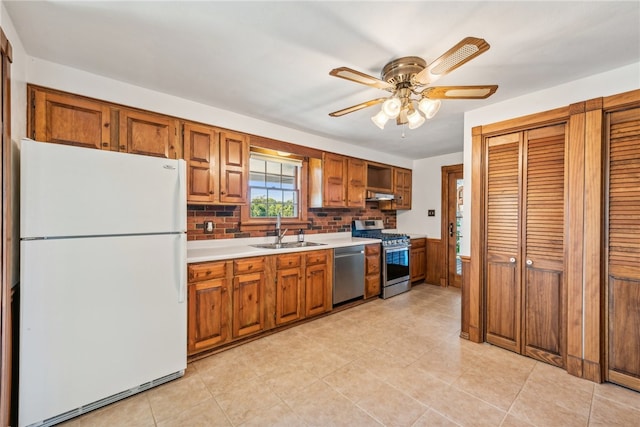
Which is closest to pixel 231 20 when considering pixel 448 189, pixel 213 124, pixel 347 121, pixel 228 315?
pixel 213 124

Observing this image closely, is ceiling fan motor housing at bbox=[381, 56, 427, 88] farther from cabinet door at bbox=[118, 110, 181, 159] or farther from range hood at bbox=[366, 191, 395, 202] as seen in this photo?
range hood at bbox=[366, 191, 395, 202]

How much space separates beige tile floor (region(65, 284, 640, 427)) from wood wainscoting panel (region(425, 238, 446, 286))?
2138 millimetres

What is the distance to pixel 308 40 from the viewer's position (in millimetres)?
1696

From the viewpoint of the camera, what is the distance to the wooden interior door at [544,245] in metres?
2.28

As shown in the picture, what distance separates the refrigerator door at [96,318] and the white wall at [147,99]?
4.08 feet

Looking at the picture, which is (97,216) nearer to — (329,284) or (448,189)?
(329,284)

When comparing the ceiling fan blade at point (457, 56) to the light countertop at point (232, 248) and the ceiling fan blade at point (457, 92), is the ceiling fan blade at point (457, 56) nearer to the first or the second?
the ceiling fan blade at point (457, 92)

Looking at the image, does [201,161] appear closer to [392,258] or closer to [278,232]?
[278,232]

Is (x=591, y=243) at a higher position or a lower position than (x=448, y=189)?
lower

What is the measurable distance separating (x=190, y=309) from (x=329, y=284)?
164 centimetres

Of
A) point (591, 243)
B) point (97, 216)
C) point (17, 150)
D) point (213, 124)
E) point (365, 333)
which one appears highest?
point (213, 124)

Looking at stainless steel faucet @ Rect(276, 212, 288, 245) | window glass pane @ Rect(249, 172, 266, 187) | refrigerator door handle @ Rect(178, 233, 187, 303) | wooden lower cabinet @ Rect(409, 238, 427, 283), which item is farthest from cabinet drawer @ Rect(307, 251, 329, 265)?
wooden lower cabinet @ Rect(409, 238, 427, 283)

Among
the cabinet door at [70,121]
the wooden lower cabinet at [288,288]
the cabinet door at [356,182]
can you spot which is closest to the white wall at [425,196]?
the cabinet door at [356,182]

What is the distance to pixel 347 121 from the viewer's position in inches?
124
